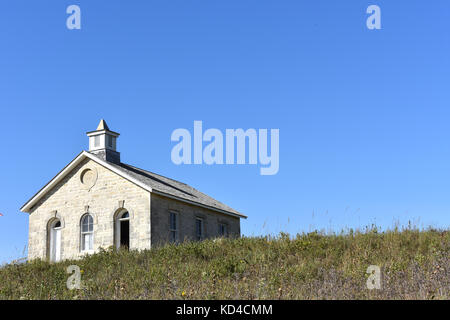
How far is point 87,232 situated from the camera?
91.0ft

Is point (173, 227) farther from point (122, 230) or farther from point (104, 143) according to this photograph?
point (104, 143)

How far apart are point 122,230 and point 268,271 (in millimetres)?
16028

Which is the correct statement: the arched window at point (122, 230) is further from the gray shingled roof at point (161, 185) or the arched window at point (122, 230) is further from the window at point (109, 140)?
the window at point (109, 140)

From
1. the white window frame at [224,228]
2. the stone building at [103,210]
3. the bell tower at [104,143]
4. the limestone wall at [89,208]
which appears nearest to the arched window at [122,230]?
the stone building at [103,210]

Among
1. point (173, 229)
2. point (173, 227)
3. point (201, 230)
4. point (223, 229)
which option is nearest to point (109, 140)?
point (173, 227)

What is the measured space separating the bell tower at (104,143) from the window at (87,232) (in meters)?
3.58

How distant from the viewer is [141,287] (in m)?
13.6

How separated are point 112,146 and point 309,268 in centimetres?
1889

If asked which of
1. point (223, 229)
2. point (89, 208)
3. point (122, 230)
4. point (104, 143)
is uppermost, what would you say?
point (104, 143)

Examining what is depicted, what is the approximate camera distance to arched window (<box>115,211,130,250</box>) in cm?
2678

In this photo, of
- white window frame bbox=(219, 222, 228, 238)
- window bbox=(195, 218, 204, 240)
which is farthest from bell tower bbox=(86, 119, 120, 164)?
white window frame bbox=(219, 222, 228, 238)

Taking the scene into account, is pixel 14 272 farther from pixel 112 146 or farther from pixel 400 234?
pixel 400 234

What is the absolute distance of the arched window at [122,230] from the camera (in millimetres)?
26781
